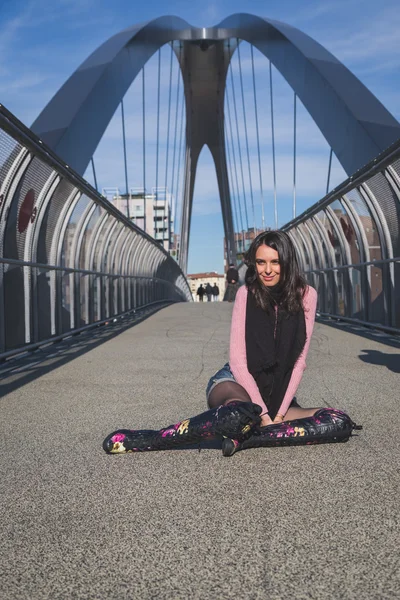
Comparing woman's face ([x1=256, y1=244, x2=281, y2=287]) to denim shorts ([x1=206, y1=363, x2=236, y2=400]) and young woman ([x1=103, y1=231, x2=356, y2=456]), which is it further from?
denim shorts ([x1=206, y1=363, x2=236, y2=400])

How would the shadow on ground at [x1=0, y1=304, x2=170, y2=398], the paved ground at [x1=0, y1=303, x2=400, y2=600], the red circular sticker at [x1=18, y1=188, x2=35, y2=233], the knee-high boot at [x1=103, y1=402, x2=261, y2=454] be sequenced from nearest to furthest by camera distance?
the paved ground at [x1=0, y1=303, x2=400, y2=600] → the knee-high boot at [x1=103, y1=402, x2=261, y2=454] → the shadow on ground at [x1=0, y1=304, x2=170, y2=398] → the red circular sticker at [x1=18, y1=188, x2=35, y2=233]

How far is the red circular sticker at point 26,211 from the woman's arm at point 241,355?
3.82 metres

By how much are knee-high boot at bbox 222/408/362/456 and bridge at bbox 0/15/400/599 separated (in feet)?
0.16

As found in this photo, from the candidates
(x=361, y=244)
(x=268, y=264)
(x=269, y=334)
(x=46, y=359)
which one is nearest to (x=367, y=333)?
(x=361, y=244)

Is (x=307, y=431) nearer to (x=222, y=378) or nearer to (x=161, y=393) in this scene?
(x=222, y=378)

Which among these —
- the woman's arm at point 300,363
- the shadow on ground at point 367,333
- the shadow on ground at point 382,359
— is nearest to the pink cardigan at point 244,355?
the woman's arm at point 300,363

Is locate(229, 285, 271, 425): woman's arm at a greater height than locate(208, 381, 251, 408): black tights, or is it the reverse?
locate(229, 285, 271, 425): woman's arm

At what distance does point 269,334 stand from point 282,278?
26cm

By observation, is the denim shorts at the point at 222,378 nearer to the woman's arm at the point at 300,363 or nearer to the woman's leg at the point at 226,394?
the woman's leg at the point at 226,394

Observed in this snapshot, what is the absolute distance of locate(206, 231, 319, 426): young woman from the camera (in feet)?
10.8

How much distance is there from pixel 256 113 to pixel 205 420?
33.3 meters

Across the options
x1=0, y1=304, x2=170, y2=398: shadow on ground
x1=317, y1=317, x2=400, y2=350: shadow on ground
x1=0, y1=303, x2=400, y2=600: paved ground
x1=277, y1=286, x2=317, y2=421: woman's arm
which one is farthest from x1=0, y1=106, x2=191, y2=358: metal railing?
x1=317, y1=317, x2=400, y2=350: shadow on ground

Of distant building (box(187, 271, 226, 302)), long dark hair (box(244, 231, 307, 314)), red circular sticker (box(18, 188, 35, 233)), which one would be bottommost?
distant building (box(187, 271, 226, 302))

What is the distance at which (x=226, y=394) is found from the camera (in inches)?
130
